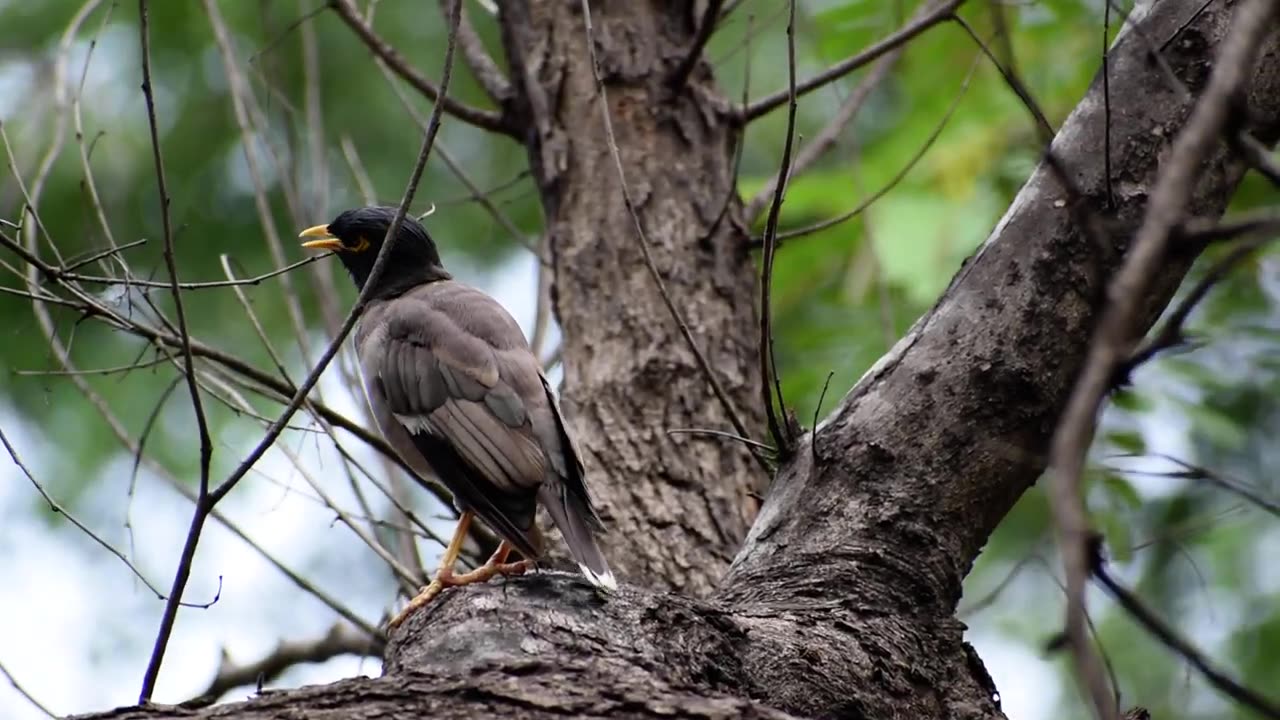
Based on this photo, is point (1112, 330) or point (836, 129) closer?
point (1112, 330)

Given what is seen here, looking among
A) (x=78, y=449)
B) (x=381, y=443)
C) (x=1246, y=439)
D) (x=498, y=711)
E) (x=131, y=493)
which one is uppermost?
(x=78, y=449)

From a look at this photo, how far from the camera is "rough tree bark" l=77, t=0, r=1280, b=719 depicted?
118 inches

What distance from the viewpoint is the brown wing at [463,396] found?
4.11m

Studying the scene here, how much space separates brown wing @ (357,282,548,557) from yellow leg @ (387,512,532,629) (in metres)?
0.15

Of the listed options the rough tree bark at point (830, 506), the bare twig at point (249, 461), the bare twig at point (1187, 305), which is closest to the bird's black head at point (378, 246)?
the rough tree bark at point (830, 506)

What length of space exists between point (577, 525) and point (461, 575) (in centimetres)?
39

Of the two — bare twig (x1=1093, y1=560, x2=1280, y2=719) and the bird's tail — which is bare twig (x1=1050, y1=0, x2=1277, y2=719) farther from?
the bird's tail

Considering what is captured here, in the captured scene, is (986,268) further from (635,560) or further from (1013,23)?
(1013,23)

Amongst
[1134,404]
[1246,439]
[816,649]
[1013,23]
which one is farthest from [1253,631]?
[816,649]

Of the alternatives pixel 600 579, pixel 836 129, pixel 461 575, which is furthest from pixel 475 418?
pixel 836 129

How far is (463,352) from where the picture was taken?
4.62m

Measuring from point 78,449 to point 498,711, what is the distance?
5763 millimetres

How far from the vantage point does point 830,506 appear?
3768 millimetres

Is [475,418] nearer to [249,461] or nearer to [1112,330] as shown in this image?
[249,461]
